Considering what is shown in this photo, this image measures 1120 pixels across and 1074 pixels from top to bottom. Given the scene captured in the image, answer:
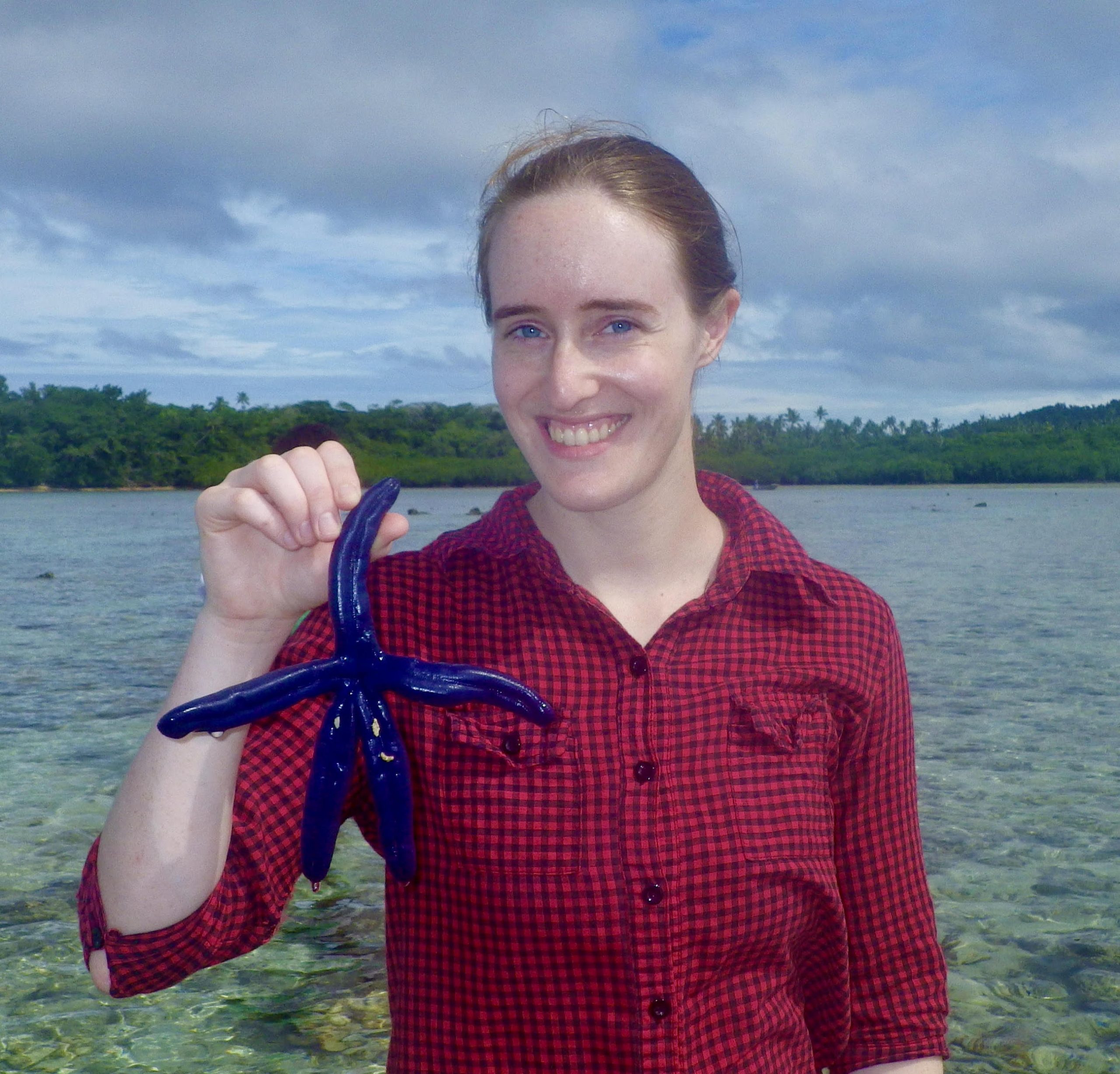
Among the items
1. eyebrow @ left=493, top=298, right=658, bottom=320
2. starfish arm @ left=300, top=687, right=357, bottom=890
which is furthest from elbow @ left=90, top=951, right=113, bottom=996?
eyebrow @ left=493, top=298, right=658, bottom=320

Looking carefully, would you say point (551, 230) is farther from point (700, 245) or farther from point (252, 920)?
point (252, 920)

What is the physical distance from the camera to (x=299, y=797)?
6.58ft

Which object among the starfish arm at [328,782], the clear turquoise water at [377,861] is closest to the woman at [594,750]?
the starfish arm at [328,782]

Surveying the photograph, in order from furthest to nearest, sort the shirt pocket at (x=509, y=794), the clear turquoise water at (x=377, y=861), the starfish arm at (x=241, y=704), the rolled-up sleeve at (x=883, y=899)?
the clear turquoise water at (x=377, y=861) → the rolled-up sleeve at (x=883, y=899) → the shirt pocket at (x=509, y=794) → the starfish arm at (x=241, y=704)

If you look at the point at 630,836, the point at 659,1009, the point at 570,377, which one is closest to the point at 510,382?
the point at 570,377

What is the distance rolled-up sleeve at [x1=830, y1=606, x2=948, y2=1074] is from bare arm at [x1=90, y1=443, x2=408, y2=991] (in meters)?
1.04

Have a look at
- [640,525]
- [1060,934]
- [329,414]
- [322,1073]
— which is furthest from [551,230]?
[329,414]

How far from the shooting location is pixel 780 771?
2.12 m

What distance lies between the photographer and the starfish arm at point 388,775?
74.7 inches

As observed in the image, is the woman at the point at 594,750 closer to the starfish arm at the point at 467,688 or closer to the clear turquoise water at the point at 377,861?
the starfish arm at the point at 467,688

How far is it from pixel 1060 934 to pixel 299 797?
5.42m

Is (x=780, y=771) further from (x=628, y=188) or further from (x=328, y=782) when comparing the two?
(x=628, y=188)

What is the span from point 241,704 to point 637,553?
33.9 inches

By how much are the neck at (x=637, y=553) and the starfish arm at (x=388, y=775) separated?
1.72 feet
